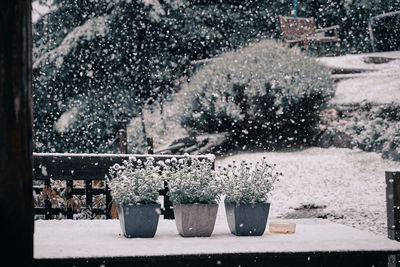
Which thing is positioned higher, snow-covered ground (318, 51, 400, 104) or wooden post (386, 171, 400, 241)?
snow-covered ground (318, 51, 400, 104)

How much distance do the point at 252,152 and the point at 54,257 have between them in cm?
911

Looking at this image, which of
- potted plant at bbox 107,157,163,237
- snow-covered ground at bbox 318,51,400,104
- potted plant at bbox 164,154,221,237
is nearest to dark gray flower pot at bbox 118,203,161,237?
potted plant at bbox 107,157,163,237

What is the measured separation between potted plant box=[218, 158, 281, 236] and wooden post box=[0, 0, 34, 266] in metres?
1.27

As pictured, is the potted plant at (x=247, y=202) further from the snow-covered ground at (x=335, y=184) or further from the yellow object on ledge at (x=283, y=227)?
the snow-covered ground at (x=335, y=184)

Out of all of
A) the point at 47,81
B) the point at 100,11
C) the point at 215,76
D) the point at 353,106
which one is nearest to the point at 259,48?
the point at 215,76

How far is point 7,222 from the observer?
5.67 feet

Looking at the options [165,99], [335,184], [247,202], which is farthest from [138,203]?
[165,99]

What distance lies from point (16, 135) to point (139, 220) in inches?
44.4

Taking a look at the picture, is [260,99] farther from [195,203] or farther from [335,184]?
[195,203]

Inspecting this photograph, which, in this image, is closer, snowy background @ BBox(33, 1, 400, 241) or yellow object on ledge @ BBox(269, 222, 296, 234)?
yellow object on ledge @ BBox(269, 222, 296, 234)

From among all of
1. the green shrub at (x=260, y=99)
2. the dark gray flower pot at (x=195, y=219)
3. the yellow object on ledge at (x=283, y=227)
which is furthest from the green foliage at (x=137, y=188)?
the green shrub at (x=260, y=99)

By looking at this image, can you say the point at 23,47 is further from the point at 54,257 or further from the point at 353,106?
the point at 353,106

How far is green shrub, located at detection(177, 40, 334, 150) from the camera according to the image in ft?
37.1

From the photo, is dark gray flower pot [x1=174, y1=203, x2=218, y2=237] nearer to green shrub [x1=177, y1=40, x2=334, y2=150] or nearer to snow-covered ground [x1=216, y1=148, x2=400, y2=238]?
snow-covered ground [x1=216, y1=148, x2=400, y2=238]
